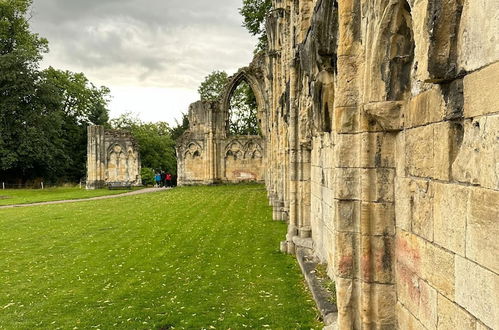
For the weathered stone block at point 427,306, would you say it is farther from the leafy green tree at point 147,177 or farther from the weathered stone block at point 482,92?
the leafy green tree at point 147,177

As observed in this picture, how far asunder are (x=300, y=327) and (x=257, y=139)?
2820 centimetres

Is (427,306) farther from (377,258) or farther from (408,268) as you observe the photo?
(377,258)

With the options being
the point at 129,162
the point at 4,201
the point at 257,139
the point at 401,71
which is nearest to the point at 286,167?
the point at 401,71

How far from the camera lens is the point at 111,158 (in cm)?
3381

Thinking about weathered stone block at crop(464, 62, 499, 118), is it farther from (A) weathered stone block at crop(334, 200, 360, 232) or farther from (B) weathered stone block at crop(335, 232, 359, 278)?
(B) weathered stone block at crop(335, 232, 359, 278)

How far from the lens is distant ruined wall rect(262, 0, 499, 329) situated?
2232 millimetres

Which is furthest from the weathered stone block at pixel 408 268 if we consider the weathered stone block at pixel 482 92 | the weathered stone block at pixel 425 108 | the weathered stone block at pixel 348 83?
the weathered stone block at pixel 348 83

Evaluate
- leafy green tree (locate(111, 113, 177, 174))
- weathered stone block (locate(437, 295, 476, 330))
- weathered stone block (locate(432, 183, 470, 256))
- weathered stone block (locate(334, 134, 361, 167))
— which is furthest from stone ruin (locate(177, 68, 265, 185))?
weathered stone block (locate(437, 295, 476, 330))

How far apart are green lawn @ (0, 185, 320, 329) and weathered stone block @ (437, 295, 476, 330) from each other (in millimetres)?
3025

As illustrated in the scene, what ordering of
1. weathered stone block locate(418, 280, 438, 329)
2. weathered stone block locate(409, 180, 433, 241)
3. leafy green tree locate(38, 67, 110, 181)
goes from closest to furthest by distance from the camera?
weathered stone block locate(418, 280, 438, 329), weathered stone block locate(409, 180, 433, 241), leafy green tree locate(38, 67, 110, 181)

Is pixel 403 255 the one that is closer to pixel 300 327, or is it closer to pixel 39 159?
pixel 300 327

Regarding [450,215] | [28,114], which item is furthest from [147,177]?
[450,215]

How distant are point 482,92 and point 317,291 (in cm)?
470

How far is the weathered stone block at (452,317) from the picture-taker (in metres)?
2.43
